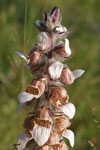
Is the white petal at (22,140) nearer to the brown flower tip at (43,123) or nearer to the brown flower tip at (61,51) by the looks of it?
the brown flower tip at (43,123)

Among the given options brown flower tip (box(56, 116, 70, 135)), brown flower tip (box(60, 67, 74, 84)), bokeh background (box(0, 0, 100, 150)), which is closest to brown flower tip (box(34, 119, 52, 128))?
brown flower tip (box(56, 116, 70, 135))

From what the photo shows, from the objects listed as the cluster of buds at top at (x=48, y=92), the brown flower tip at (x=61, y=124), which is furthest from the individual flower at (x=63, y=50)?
the brown flower tip at (x=61, y=124)

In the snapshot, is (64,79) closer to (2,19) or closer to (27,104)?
(27,104)

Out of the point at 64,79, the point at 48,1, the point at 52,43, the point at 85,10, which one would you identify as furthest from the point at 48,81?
the point at 85,10

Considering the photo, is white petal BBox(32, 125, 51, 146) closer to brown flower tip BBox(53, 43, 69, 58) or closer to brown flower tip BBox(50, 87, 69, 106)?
brown flower tip BBox(50, 87, 69, 106)

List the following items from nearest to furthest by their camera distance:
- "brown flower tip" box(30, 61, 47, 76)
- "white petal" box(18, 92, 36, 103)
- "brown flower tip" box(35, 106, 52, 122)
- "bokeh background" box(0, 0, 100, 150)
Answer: "white petal" box(18, 92, 36, 103) → "brown flower tip" box(35, 106, 52, 122) → "brown flower tip" box(30, 61, 47, 76) → "bokeh background" box(0, 0, 100, 150)

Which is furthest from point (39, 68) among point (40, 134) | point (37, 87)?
point (40, 134)

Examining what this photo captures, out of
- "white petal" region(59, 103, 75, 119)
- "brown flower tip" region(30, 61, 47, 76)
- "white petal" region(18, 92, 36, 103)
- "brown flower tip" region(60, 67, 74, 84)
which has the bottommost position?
"white petal" region(59, 103, 75, 119)
